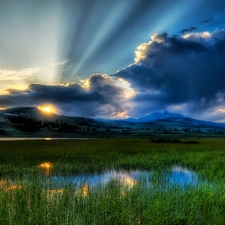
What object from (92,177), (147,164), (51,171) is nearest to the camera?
(92,177)

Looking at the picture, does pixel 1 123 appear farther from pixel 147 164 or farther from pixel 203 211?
pixel 203 211

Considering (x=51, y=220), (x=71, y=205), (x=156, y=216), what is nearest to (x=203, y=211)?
(x=156, y=216)

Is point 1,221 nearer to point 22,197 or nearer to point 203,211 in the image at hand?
Result: point 22,197

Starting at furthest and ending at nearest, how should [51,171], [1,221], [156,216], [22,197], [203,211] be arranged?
[51,171]
[22,197]
[203,211]
[156,216]
[1,221]

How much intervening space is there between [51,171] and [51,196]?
378 inches

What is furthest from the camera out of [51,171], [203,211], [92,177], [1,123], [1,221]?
[1,123]

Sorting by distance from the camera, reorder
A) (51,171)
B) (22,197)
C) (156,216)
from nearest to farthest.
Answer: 1. (156,216)
2. (22,197)
3. (51,171)

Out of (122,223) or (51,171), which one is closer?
(122,223)

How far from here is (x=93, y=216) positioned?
7.93 metres

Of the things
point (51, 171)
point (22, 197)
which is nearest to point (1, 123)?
point (51, 171)

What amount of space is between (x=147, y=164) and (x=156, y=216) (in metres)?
15.2

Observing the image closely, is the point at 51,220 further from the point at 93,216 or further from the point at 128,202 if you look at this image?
the point at 128,202

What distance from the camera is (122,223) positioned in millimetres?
7602

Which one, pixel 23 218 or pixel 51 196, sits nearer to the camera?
pixel 23 218
